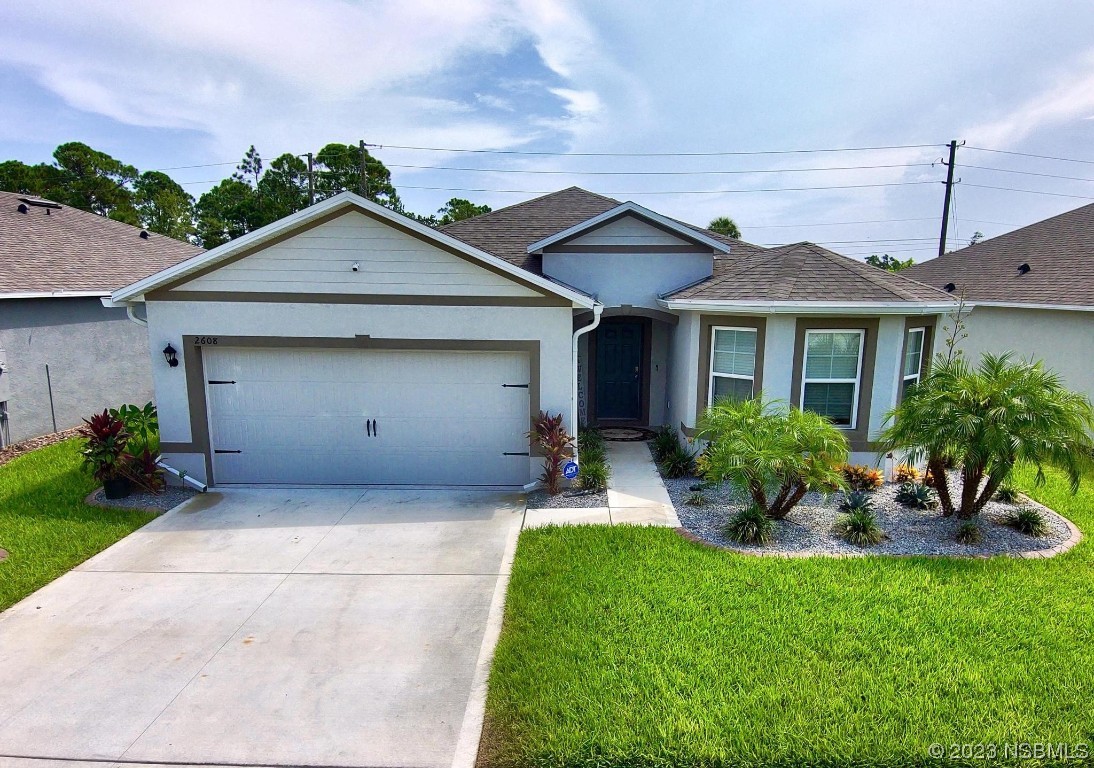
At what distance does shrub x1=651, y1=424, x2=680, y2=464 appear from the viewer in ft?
34.6

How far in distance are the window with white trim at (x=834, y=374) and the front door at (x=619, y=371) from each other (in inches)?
158

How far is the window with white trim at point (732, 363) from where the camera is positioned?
9609 mm

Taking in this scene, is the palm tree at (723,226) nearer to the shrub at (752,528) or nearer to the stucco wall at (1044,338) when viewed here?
the stucco wall at (1044,338)

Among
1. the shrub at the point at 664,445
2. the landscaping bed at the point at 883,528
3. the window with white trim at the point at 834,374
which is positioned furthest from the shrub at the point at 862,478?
the shrub at the point at 664,445

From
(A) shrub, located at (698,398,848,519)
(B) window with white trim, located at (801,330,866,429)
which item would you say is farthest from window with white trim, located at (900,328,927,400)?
(A) shrub, located at (698,398,848,519)

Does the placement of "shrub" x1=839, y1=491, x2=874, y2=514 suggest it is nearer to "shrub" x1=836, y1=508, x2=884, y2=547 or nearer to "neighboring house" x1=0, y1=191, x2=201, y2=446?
"shrub" x1=836, y1=508, x2=884, y2=547

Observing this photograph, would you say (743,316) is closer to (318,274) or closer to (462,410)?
(462,410)

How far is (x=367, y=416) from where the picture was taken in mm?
9344

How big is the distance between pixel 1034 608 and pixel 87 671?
335 inches

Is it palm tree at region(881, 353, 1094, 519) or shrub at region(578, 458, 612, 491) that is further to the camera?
shrub at region(578, 458, 612, 491)

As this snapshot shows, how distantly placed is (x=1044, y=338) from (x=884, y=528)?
364 inches

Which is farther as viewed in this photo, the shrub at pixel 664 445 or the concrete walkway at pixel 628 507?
the shrub at pixel 664 445

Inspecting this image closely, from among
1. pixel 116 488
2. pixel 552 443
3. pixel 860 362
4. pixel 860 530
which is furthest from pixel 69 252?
pixel 860 530

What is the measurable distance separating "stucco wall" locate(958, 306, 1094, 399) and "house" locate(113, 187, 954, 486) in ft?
15.9
